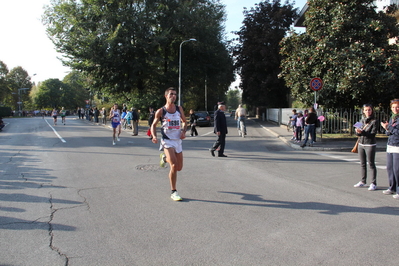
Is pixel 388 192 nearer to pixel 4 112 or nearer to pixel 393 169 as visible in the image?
pixel 393 169

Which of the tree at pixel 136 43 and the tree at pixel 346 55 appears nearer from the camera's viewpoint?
the tree at pixel 346 55

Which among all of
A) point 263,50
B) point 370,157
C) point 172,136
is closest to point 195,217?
point 172,136

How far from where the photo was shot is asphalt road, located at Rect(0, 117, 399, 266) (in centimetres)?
350

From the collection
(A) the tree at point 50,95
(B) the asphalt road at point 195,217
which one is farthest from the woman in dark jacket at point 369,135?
(A) the tree at point 50,95

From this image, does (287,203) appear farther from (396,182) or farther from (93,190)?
(93,190)

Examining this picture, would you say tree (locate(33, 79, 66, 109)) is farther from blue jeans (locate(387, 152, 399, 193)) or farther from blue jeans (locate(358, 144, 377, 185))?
blue jeans (locate(387, 152, 399, 193))

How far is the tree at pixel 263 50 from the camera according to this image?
1374 inches

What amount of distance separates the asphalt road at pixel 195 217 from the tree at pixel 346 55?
784 cm

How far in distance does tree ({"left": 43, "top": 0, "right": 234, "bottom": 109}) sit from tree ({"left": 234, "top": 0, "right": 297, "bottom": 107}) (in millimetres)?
4465

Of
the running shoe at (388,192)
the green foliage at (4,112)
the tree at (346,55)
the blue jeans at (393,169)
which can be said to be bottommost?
the running shoe at (388,192)

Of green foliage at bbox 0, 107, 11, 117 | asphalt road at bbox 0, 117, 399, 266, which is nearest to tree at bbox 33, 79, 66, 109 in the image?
green foliage at bbox 0, 107, 11, 117

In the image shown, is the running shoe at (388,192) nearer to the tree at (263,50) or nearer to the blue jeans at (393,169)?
the blue jeans at (393,169)

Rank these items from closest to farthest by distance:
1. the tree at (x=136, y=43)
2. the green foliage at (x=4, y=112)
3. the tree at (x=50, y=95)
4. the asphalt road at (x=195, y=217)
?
the asphalt road at (x=195, y=217) → the tree at (x=136, y=43) → the green foliage at (x=4, y=112) → the tree at (x=50, y=95)

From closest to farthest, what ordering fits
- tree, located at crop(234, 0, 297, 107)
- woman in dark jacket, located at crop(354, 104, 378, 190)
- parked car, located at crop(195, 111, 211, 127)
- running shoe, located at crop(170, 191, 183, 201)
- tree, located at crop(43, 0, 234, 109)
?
running shoe, located at crop(170, 191, 183, 201), woman in dark jacket, located at crop(354, 104, 378, 190), tree, located at crop(43, 0, 234, 109), parked car, located at crop(195, 111, 211, 127), tree, located at crop(234, 0, 297, 107)
